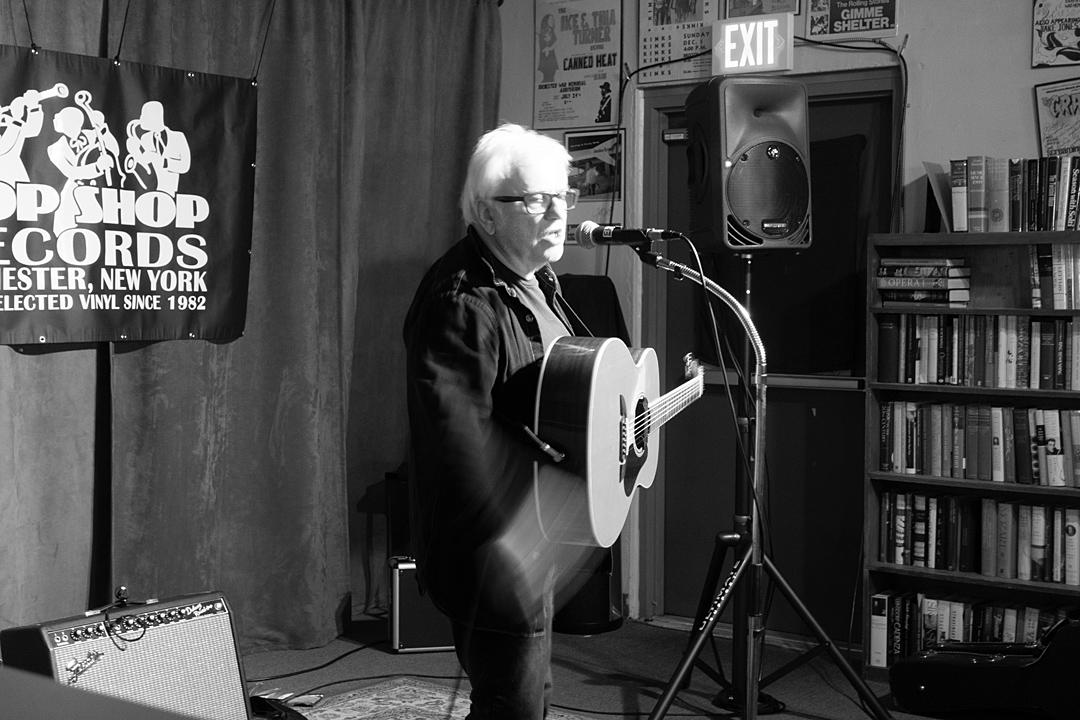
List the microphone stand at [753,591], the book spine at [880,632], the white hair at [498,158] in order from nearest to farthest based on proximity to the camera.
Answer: the white hair at [498,158] → the microphone stand at [753,591] → the book spine at [880,632]

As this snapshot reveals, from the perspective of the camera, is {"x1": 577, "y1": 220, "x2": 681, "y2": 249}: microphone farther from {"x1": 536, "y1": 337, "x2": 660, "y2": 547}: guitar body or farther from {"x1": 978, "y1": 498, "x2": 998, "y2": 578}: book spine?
{"x1": 978, "y1": 498, "x2": 998, "y2": 578}: book spine

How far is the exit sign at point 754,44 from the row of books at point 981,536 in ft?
5.00

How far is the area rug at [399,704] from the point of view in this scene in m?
3.03

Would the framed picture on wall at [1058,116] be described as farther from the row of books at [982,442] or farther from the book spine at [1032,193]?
the row of books at [982,442]

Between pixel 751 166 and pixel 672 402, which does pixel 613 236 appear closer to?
pixel 672 402

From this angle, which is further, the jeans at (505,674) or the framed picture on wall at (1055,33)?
the framed picture on wall at (1055,33)

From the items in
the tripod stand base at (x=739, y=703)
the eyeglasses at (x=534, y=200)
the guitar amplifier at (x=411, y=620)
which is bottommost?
the tripod stand base at (x=739, y=703)

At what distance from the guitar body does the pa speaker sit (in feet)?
3.72

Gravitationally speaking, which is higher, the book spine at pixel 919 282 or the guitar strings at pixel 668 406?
the book spine at pixel 919 282

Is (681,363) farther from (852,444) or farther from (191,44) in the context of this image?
(191,44)

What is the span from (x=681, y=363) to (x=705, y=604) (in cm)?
132

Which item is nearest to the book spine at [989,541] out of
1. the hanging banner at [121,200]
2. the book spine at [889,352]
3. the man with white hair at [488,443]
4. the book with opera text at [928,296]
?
the book spine at [889,352]

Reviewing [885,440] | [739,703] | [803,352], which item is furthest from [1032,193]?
[739,703]

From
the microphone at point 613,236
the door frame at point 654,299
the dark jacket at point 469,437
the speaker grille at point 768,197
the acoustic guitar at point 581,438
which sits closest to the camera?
the dark jacket at point 469,437
